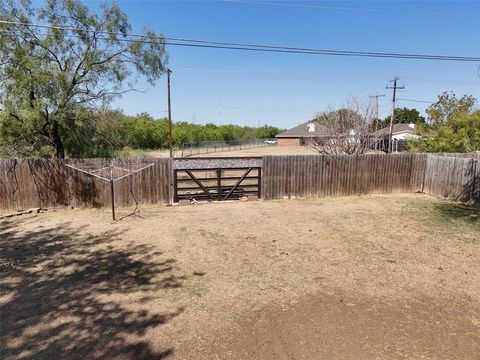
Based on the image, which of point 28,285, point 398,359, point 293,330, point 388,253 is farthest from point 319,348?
point 28,285

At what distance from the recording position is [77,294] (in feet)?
18.3

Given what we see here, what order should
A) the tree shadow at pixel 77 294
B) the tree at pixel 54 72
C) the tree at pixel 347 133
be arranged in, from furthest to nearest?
the tree at pixel 347 133, the tree at pixel 54 72, the tree shadow at pixel 77 294

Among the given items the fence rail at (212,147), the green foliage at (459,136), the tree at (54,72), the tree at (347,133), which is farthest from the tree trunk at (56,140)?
the fence rail at (212,147)

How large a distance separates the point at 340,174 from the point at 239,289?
10052 millimetres

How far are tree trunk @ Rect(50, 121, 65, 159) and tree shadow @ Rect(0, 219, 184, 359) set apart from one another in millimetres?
5490

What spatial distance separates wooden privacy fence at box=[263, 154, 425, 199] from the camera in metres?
14.0

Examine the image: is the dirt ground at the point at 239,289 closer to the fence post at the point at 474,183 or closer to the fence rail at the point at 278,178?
the fence rail at the point at 278,178

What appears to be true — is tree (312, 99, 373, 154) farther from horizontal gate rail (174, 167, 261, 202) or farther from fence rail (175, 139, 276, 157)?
fence rail (175, 139, 276, 157)

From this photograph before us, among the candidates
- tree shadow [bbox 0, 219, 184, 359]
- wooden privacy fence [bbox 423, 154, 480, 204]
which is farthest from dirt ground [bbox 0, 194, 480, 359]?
wooden privacy fence [bbox 423, 154, 480, 204]

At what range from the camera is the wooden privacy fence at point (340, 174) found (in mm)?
13969

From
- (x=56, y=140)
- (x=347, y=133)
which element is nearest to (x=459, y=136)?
(x=347, y=133)

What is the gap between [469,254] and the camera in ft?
24.7

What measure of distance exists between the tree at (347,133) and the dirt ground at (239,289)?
9827 mm

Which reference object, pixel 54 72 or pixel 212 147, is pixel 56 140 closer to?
pixel 54 72
